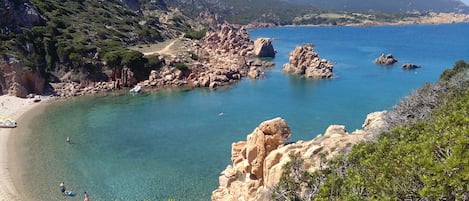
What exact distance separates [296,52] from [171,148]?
43.8m

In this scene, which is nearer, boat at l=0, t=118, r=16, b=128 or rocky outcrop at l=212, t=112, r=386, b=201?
rocky outcrop at l=212, t=112, r=386, b=201

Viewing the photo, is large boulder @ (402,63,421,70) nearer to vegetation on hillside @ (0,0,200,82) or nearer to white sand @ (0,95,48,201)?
vegetation on hillside @ (0,0,200,82)

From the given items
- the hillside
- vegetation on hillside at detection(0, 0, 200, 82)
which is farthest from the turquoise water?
vegetation on hillside at detection(0, 0, 200, 82)

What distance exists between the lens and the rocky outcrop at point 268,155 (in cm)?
1909

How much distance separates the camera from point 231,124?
43.8 metres

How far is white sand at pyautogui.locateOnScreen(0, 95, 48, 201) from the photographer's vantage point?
27.8 metres

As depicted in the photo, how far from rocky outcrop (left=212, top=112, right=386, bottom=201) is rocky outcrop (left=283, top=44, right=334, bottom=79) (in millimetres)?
45661

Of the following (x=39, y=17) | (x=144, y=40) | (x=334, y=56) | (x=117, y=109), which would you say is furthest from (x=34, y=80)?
(x=334, y=56)

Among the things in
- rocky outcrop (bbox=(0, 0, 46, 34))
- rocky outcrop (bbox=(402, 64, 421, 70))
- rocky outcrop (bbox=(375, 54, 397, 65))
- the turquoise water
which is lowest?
the turquoise water

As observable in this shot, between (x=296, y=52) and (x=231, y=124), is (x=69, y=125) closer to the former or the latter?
(x=231, y=124)

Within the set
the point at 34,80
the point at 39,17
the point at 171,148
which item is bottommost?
the point at 171,148

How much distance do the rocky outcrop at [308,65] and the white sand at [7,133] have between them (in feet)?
132

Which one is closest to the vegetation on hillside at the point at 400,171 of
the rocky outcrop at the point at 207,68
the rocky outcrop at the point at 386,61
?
the rocky outcrop at the point at 207,68

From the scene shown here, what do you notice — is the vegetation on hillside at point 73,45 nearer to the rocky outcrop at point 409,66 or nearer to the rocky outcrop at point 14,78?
Answer: the rocky outcrop at point 14,78
